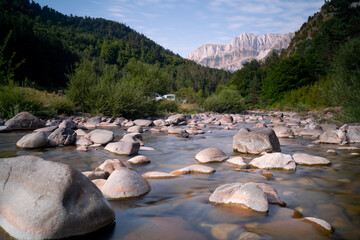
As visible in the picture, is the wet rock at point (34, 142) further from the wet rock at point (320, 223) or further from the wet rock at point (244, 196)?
the wet rock at point (320, 223)

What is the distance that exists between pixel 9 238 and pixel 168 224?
46.6 inches

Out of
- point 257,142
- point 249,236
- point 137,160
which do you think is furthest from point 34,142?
point 249,236

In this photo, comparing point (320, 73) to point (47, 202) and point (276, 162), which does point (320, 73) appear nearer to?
point (276, 162)

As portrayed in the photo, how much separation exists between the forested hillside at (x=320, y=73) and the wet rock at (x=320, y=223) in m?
8.52

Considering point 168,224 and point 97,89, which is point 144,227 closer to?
point 168,224

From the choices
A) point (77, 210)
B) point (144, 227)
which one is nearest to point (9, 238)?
point (77, 210)

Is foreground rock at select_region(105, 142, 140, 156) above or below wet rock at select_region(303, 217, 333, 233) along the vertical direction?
below

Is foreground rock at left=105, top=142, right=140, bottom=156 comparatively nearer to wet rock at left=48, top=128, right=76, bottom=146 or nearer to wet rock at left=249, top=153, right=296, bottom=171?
wet rock at left=48, top=128, right=76, bottom=146

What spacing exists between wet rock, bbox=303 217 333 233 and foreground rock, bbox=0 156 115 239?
5.75 feet

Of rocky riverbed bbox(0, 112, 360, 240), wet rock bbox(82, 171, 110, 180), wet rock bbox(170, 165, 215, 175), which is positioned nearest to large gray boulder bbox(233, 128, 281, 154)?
rocky riverbed bbox(0, 112, 360, 240)

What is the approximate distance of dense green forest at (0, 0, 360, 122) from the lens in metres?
10.8

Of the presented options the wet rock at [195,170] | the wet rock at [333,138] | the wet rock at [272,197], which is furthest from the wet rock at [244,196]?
the wet rock at [333,138]

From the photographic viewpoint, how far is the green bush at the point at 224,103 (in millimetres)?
25031

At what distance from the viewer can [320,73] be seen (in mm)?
38562
